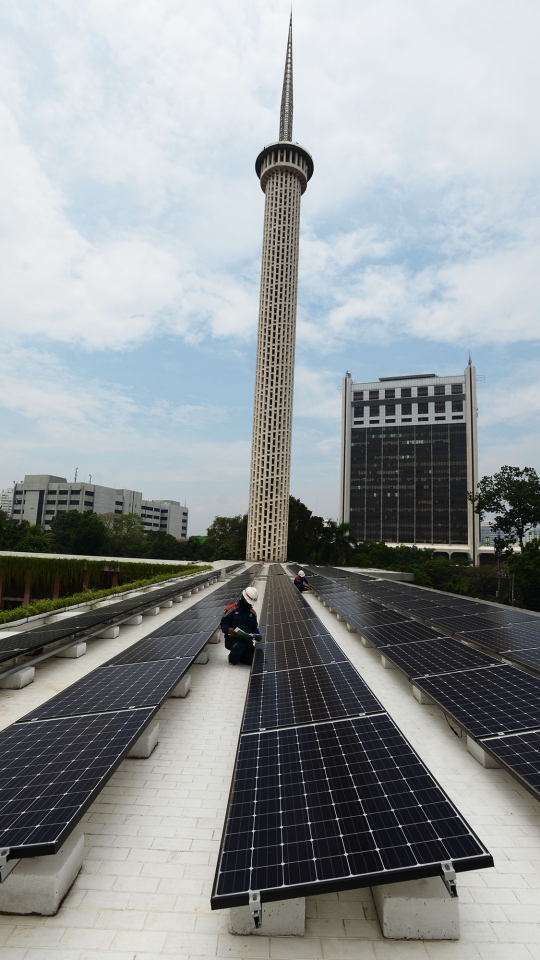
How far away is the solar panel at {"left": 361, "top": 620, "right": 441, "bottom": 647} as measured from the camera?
350 inches

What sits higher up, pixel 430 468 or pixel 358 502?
pixel 430 468

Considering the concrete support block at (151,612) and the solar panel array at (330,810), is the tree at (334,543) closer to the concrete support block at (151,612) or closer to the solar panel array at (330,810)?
the concrete support block at (151,612)

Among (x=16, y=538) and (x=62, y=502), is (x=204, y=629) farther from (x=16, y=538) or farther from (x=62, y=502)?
(x=62, y=502)

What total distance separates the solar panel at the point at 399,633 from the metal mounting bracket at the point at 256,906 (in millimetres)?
6315

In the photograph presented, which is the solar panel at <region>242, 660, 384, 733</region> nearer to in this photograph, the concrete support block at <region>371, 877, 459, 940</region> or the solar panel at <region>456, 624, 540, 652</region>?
the concrete support block at <region>371, 877, 459, 940</region>

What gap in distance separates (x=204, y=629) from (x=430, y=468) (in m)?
109

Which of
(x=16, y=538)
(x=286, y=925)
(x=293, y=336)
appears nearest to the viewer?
(x=286, y=925)

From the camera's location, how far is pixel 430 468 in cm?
11056

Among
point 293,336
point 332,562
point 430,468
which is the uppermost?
point 293,336

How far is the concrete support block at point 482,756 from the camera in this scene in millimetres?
5133

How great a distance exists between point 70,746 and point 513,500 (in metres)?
49.3

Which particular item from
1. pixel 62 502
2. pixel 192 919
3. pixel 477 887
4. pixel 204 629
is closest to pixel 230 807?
pixel 192 919

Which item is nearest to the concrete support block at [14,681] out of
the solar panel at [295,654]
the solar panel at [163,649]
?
the solar panel at [163,649]

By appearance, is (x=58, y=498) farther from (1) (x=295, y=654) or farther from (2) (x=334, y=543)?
(1) (x=295, y=654)
